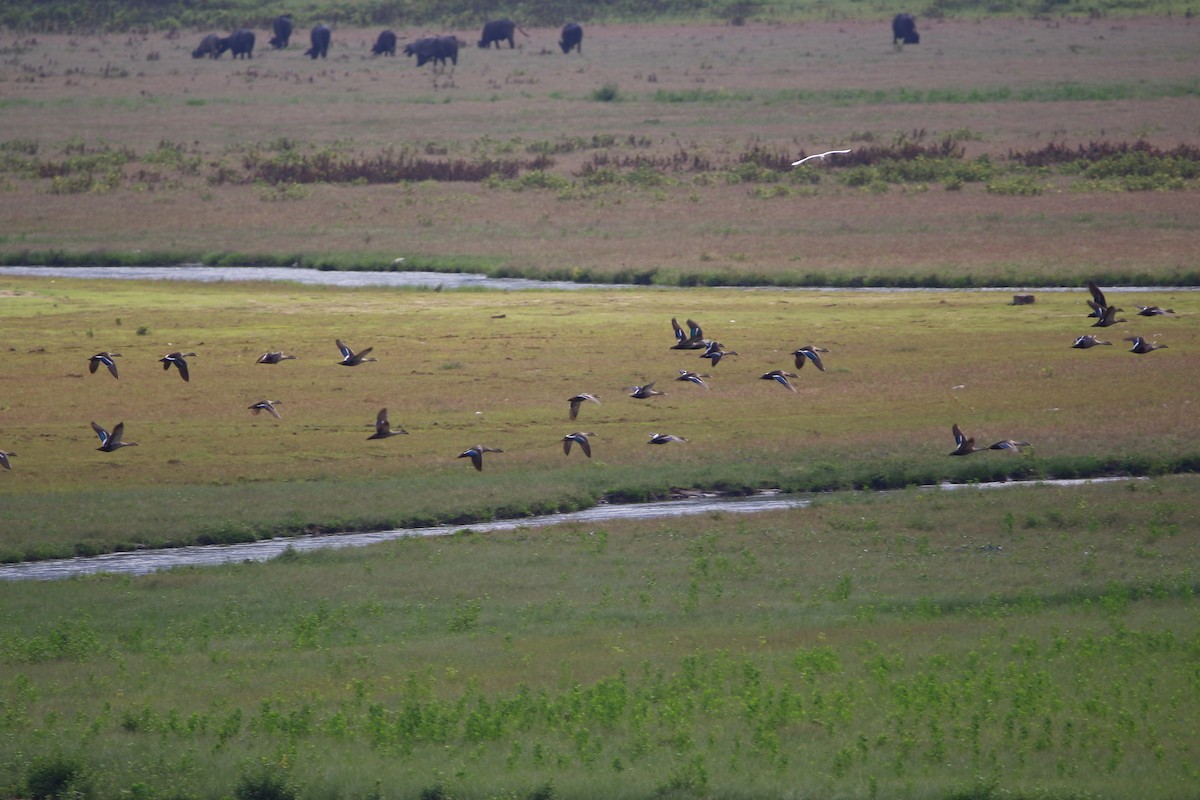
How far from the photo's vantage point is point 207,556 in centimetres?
2002

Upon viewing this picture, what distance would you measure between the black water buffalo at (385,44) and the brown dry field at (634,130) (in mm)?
725

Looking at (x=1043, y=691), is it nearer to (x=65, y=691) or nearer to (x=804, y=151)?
(x=65, y=691)

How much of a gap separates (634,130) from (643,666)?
5027 centimetres

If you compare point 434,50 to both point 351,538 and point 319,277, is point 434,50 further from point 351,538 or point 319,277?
point 351,538

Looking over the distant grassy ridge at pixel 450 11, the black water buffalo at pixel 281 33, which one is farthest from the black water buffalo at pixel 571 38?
the black water buffalo at pixel 281 33

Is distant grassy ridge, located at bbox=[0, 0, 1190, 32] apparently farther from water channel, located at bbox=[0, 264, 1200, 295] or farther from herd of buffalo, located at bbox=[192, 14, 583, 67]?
water channel, located at bbox=[0, 264, 1200, 295]

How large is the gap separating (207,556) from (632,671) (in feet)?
26.6

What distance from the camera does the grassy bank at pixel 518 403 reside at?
22234 millimetres

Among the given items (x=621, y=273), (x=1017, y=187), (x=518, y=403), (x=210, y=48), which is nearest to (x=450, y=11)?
(x=210, y=48)

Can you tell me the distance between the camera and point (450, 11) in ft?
A: 352

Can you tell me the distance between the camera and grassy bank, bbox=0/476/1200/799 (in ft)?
38.7

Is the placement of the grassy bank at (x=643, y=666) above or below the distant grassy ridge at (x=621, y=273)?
above

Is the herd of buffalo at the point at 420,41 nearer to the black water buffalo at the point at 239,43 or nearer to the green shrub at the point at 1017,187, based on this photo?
the black water buffalo at the point at 239,43

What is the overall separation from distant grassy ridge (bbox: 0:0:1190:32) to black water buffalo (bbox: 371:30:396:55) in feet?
40.4
